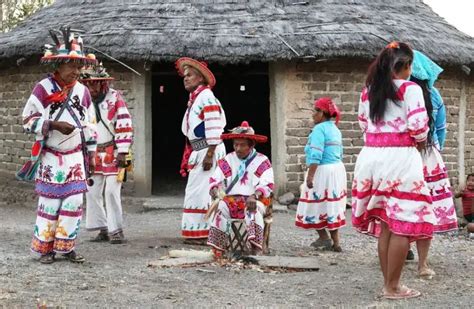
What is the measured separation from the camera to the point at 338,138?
22.6ft

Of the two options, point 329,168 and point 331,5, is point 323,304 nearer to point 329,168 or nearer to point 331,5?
point 329,168

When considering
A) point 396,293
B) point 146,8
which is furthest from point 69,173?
point 146,8

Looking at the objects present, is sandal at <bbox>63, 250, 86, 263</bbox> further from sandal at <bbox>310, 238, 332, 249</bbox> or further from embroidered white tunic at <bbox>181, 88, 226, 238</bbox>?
sandal at <bbox>310, 238, 332, 249</bbox>

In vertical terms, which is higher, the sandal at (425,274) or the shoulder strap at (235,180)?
the shoulder strap at (235,180)

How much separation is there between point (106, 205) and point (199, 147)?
3.47 feet

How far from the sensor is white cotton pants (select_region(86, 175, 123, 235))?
6.97 meters

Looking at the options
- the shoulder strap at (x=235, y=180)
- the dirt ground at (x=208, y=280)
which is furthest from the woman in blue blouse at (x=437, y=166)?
the shoulder strap at (x=235, y=180)

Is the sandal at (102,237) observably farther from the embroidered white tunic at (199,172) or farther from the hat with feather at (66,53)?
the hat with feather at (66,53)

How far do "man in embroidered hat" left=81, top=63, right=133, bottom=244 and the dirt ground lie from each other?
0.27m

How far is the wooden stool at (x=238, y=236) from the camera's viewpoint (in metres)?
6.03

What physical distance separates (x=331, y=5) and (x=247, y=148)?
5.88 meters

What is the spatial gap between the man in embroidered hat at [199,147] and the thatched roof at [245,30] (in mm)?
3087

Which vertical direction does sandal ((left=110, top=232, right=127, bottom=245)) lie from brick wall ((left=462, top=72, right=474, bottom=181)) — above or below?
below

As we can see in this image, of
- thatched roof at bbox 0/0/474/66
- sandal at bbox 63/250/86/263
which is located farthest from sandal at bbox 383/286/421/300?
thatched roof at bbox 0/0/474/66
